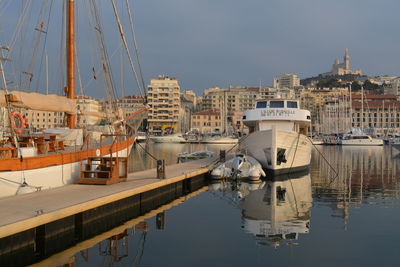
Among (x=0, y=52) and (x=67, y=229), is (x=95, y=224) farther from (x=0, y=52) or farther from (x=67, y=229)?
(x=0, y=52)

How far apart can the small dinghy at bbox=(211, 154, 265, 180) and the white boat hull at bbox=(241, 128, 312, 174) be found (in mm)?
1085

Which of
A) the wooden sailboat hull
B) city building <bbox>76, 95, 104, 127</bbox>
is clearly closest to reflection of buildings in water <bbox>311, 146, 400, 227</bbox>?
the wooden sailboat hull

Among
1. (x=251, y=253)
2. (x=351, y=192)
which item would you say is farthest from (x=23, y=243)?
(x=351, y=192)

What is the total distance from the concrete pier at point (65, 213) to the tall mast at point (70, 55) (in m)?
6.04

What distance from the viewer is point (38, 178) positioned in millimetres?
15867

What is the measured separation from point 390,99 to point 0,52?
171 m

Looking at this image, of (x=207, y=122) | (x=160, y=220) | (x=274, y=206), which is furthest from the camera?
(x=207, y=122)

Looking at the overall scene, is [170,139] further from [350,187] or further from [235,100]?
[350,187]

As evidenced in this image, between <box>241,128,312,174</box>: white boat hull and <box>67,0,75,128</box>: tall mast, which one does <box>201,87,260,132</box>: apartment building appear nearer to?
<box>241,128,312,174</box>: white boat hull

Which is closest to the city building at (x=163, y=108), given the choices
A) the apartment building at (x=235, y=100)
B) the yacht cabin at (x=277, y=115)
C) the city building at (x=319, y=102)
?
the apartment building at (x=235, y=100)

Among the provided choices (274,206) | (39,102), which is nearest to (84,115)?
(39,102)

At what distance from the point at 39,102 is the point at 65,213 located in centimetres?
691

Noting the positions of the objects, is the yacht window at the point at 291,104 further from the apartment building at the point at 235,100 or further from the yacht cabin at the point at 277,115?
the apartment building at the point at 235,100

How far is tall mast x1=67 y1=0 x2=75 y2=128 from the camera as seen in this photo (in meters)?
22.6
